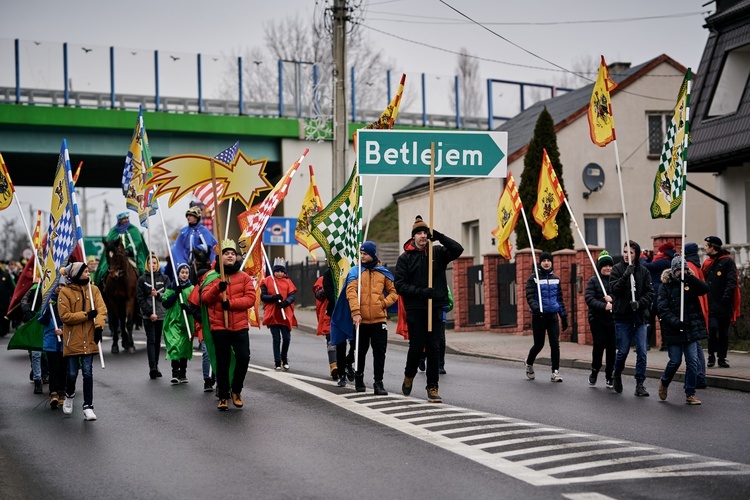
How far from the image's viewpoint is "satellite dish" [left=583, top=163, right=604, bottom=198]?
3372 cm

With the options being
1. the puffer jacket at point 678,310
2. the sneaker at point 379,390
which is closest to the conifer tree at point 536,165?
the puffer jacket at point 678,310

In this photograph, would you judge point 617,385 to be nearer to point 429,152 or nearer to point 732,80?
point 429,152

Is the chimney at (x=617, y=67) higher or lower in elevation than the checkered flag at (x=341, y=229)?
higher

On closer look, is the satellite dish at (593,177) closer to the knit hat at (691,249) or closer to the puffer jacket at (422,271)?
the knit hat at (691,249)

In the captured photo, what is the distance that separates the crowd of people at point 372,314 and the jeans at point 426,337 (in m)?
0.01

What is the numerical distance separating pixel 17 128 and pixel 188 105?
7.51 metres

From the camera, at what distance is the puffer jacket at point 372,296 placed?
40.6ft

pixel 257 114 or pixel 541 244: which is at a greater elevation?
pixel 257 114

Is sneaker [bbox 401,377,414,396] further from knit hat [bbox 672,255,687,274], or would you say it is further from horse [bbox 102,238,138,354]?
horse [bbox 102,238,138,354]

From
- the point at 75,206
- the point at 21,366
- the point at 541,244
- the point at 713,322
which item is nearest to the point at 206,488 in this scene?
the point at 75,206

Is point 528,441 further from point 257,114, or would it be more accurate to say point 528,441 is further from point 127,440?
point 257,114

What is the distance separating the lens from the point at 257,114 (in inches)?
1811

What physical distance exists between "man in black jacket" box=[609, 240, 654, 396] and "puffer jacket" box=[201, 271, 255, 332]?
14.6 ft

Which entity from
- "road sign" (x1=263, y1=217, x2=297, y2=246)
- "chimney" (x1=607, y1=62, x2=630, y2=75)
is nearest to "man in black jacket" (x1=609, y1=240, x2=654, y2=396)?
"road sign" (x1=263, y1=217, x2=297, y2=246)
